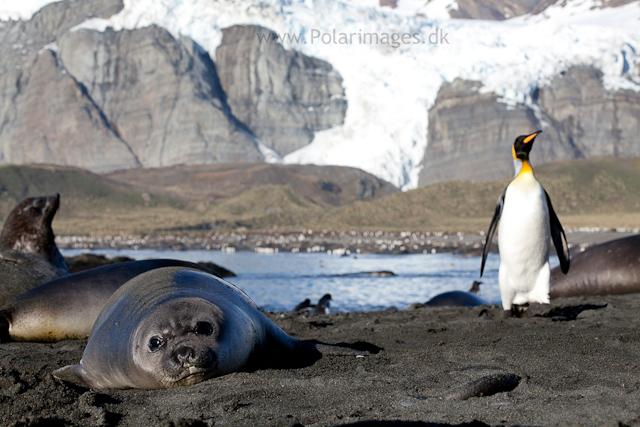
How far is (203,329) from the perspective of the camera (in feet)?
10.1

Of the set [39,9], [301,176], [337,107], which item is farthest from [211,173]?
[39,9]

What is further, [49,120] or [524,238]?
[49,120]

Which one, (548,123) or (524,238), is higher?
(548,123)

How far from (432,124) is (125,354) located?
3573 inches

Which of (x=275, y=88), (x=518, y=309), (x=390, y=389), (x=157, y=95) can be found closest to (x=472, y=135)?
(x=275, y=88)

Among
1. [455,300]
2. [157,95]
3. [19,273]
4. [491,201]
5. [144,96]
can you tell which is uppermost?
[144,96]

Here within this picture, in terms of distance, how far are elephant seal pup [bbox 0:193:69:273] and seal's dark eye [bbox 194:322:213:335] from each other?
15.3 feet

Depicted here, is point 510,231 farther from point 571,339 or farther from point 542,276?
point 571,339

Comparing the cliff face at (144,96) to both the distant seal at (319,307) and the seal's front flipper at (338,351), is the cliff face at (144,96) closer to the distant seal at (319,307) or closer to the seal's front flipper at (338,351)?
the distant seal at (319,307)

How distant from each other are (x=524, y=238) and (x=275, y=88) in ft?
319

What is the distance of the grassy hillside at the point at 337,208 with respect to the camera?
42906mm

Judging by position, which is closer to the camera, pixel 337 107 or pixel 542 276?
pixel 542 276

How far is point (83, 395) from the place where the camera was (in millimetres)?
2949

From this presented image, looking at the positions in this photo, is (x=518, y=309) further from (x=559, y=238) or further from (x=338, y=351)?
(x=338, y=351)
